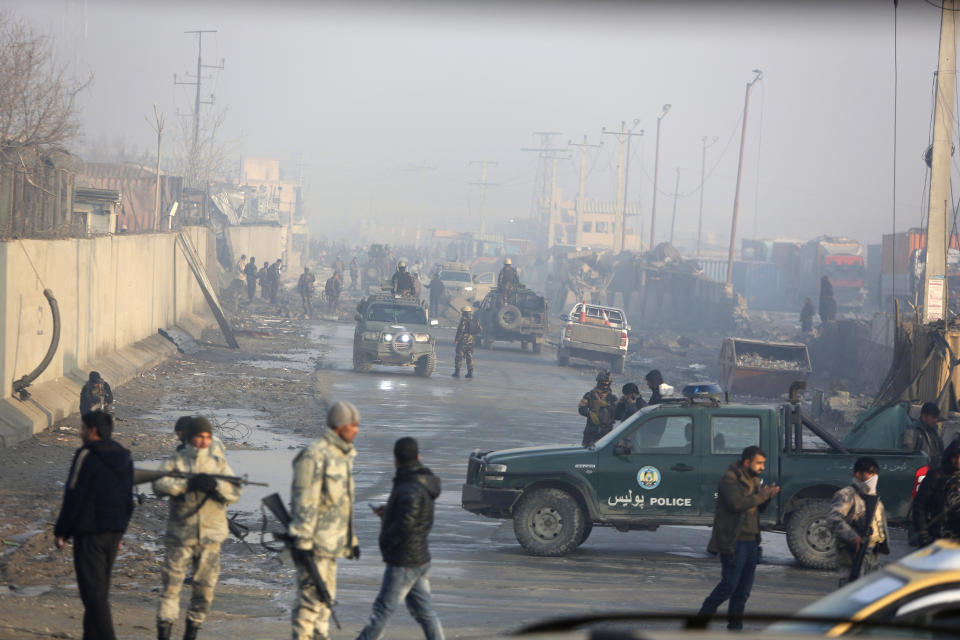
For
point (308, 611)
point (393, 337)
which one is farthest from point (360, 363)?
point (308, 611)

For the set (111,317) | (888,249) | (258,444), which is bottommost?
(258,444)

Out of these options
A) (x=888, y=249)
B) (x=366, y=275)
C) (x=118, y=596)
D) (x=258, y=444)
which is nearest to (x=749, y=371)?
(x=258, y=444)

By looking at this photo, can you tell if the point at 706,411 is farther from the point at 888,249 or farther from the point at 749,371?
the point at 888,249

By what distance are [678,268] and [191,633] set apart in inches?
1990

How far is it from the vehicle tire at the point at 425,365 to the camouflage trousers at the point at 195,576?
71.5ft

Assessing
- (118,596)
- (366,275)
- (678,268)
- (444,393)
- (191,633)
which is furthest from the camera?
(366,275)

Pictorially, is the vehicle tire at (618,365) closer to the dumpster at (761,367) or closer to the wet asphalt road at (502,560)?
the dumpster at (761,367)

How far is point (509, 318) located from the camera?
37344 millimetres

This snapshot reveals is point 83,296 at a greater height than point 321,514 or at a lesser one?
greater

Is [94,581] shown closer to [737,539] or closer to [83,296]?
[737,539]

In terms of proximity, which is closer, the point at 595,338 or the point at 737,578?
the point at 737,578

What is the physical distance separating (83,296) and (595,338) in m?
16.1

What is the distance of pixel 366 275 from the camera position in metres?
63.9

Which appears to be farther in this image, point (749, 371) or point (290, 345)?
point (290, 345)
